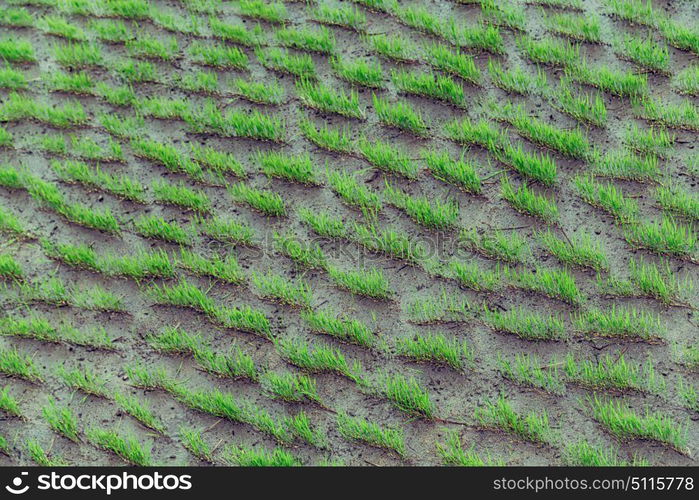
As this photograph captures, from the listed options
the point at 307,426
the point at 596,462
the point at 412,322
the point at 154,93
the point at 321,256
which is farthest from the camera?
the point at 154,93

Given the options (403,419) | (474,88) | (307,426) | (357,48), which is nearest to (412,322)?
(403,419)

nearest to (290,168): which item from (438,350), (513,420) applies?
(438,350)

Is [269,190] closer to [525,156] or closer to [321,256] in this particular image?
[321,256]

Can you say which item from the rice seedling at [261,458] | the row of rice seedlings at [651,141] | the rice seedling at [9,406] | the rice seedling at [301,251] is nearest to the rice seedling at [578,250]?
the row of rice seedlings at [651,141]

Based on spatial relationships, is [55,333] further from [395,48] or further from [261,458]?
[395,48]

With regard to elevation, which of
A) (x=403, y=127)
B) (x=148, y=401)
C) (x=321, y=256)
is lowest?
(x=148, y=401)
